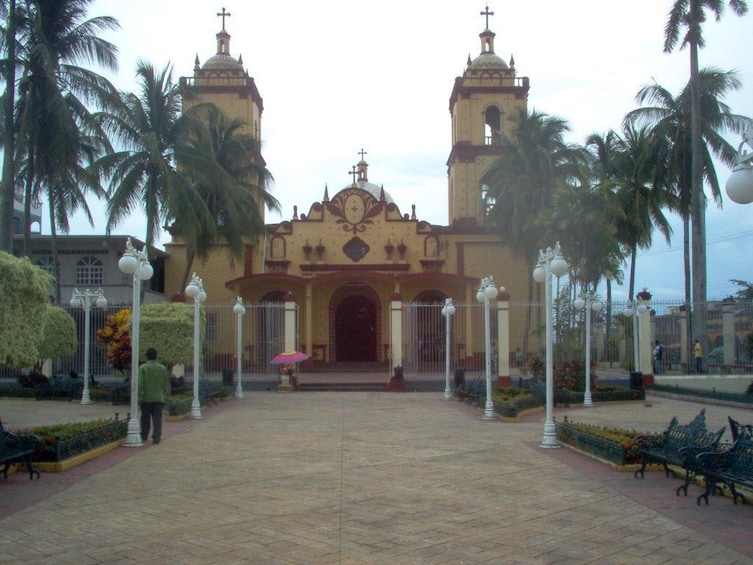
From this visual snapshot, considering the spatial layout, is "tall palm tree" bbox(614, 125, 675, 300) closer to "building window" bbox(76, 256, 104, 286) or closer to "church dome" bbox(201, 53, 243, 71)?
"church dome" bbox(201, 53, 243, 71)

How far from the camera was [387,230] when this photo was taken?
3534 cm

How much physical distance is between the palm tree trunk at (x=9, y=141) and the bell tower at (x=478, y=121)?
20.2 m

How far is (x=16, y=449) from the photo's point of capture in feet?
30.6

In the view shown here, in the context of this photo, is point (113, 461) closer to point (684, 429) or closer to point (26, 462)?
point (26, 462)

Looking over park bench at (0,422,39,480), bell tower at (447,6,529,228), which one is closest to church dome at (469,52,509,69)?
bell tower at (447,6,529,228)

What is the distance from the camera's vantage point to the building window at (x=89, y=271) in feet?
106

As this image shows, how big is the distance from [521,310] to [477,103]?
10.0 metres

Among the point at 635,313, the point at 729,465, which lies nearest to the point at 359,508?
the point at 729,465

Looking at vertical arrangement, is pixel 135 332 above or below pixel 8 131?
below

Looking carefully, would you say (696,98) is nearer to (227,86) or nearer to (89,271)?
(227,86)

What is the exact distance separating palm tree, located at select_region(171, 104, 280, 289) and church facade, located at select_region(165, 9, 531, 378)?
2.53 meters

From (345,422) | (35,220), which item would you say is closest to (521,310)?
(345,422)

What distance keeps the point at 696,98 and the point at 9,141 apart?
815 inches

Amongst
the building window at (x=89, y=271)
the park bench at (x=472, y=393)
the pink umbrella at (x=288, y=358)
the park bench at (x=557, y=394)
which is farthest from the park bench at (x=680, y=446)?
the building window at (x=89, y=271)
